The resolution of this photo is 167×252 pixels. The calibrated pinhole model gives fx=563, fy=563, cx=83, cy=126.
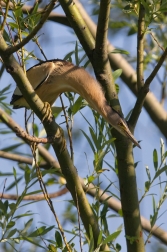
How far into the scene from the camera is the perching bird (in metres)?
2.29

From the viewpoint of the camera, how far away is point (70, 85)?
2457 millimetres

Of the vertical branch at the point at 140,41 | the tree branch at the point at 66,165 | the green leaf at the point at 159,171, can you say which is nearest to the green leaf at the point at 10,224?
the tree branch at the point at 66,165

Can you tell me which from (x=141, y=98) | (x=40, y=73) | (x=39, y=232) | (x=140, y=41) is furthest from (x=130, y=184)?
(x=40, y=73)

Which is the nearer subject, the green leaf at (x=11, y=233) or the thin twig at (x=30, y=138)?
the thin twig at (x=30, y=138)

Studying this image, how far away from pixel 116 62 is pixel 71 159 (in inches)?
62.1

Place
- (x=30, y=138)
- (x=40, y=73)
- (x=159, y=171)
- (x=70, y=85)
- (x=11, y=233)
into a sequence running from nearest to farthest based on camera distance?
(x=30, y=138), (x=11, y=233), (x=159, y=171), (x=70, y=85), (x=40, y=73)

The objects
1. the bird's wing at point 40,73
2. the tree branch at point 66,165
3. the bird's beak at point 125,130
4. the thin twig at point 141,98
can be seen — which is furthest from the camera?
the bird's wing at point 40,73

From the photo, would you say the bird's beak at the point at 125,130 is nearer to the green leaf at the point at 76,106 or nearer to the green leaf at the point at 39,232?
the green leaf at the point at 76,106

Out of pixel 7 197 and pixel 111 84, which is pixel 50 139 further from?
pixel 7 197

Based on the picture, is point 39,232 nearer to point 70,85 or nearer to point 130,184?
point 130,184

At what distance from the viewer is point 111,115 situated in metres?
2.30

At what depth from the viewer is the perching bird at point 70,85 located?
7.53 ft

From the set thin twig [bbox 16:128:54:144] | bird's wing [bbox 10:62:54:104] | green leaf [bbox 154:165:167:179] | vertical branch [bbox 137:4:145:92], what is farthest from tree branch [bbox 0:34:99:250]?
bird's wing [bbox 10:62:54:104]

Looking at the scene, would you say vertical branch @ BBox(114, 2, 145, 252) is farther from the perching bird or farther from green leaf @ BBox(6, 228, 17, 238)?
green leaf @ BBox(6, 228, 17, 238)
